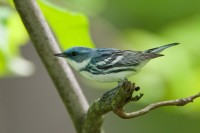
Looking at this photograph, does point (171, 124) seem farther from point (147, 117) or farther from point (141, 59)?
point (141, 59)

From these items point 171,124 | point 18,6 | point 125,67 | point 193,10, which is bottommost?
point 171,124

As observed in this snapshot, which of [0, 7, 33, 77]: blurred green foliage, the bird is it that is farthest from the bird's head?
[0, 7, 33, 77]: blurred green foliage

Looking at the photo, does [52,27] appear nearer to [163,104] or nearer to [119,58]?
[119,58]

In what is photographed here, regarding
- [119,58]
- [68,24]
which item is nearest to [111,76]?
[119,58]

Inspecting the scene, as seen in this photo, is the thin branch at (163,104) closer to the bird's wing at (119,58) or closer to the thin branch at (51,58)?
the bird's wing at (119,58)

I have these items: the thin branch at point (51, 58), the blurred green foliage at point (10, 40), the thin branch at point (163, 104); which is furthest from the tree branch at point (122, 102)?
the blurred green foliage at point (10, 40)

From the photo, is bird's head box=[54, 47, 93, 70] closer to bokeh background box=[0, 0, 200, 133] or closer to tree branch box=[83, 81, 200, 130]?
bokeh background box=[0, 0, 200, 133]

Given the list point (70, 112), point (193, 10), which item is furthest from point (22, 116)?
point (70, 112)

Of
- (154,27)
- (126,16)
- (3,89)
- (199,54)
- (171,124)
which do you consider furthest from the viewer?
(3,89)
